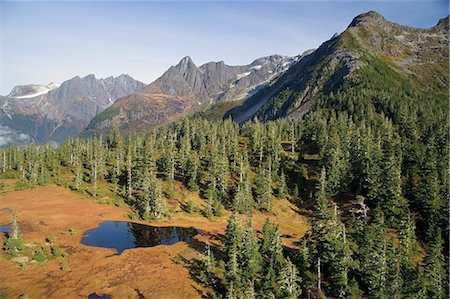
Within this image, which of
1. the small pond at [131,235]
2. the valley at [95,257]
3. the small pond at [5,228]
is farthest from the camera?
the small pond at [5,228]

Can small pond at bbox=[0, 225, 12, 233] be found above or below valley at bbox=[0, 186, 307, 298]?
above

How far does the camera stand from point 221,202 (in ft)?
368

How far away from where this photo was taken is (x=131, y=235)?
85.0 m

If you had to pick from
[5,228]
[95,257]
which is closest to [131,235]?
[95,257]

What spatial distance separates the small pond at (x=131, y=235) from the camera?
78.9 metres

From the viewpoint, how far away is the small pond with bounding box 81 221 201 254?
78938mm

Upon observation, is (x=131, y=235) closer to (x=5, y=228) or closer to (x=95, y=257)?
(x=95, y=257)

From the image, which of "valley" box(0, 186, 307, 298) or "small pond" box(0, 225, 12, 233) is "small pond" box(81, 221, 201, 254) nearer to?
"valley" box(0, 186, 307, 298)

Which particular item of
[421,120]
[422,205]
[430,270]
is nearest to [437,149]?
[422,205]

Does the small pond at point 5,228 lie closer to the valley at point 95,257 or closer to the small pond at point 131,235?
the valley at point 95,257

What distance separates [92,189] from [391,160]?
94364 mm

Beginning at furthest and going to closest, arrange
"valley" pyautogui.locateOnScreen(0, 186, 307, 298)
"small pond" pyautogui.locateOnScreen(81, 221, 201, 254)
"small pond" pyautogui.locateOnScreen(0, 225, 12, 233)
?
1. "small pond" pyautogui.locateOnScreen(0, 225, 12, 233)
2. "small pond" pyautogui.locateOnScreen(81, 221, 201, 254)
3. "valley" pyautogui.locateOnScreen(0, 186, 307, 298)

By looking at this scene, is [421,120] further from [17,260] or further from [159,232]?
[17,260]

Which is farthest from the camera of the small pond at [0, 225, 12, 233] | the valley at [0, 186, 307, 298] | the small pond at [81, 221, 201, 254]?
the small pond at [0, 225, 12, 233]
